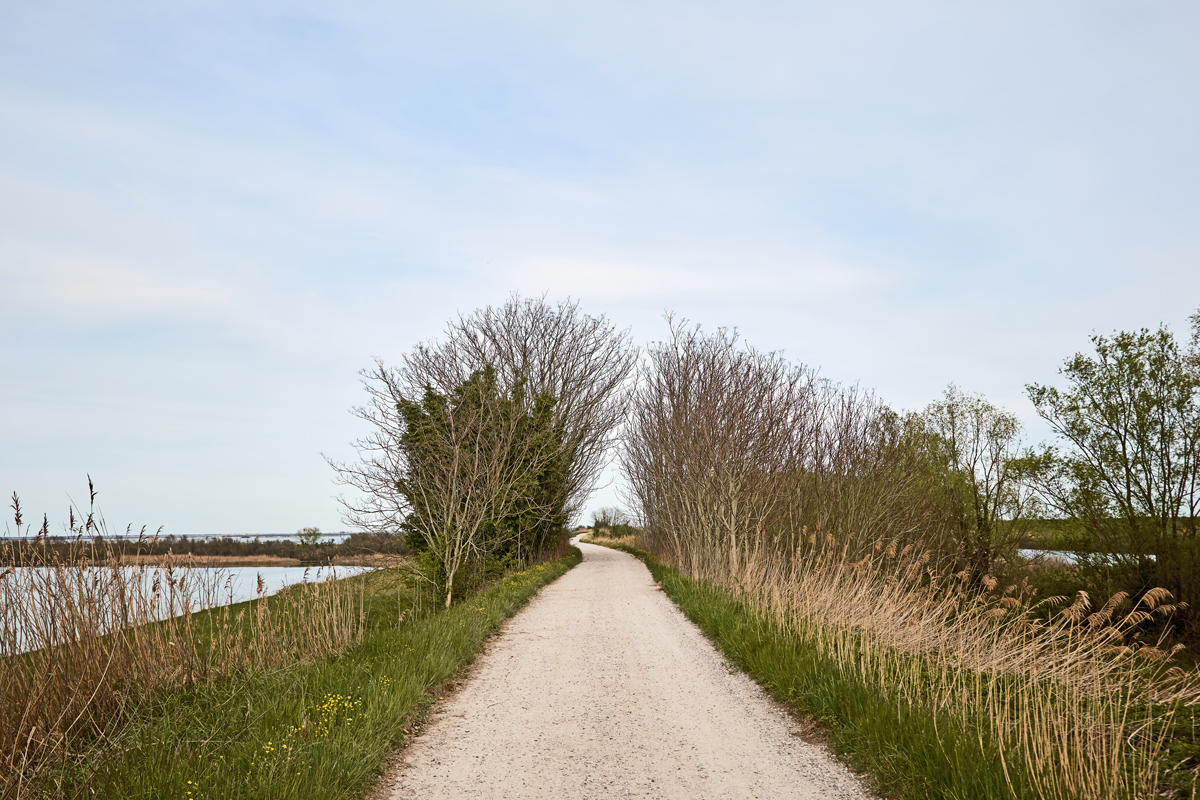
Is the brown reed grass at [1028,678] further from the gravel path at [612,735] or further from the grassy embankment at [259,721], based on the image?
the grassy embankment at [259,721]

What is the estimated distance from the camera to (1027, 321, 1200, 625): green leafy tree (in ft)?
54.5

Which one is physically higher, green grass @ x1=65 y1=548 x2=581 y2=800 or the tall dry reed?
the tall dry reed

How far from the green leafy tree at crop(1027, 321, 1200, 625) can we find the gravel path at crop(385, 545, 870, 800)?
12974mm

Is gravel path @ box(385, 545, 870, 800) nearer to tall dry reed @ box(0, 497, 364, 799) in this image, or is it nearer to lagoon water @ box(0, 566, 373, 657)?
tall dry reed @ box(0, 497, 364, 799)

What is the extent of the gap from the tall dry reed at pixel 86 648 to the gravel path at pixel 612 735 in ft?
7.47

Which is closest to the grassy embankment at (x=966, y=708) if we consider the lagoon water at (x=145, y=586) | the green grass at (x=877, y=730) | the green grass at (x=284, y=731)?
the green grass at (x=877, y=730)

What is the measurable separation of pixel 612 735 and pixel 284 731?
2.69 m

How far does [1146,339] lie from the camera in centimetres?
1788

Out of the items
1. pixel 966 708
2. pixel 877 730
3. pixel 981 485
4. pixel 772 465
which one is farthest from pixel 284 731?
pixel 981 485

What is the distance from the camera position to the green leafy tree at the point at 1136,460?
1661cm

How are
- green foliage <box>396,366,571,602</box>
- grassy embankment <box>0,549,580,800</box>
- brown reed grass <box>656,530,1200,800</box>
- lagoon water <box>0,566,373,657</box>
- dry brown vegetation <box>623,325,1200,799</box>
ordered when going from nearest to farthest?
brown reed grass <box>656,530,1200,800</box> → grassy embankment <box>0,549,580,800</box> → lagoon water <box>0,566,373,657</box> → dry brown vegetation <box>623,325,1200,799</box> → green foliage <box>396,366,571,602</box>

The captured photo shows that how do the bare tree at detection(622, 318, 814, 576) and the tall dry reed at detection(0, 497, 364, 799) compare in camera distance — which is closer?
the tall dry reed at detection(0, 497, 364, 799)

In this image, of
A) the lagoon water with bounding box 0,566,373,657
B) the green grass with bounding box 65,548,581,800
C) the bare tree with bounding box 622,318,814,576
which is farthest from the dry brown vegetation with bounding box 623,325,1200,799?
the lagoon water with bounding box 0,566,373,657

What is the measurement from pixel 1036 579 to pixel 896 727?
53.9ft
